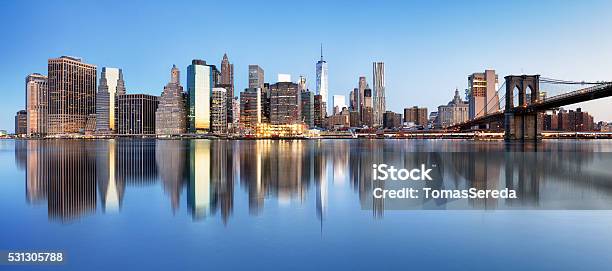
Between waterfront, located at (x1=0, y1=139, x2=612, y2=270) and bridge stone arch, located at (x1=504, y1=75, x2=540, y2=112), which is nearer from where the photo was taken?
waterfront, located at (x1=0, y1=139, x2=612, y2=270)

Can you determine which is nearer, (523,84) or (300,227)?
(300,227)

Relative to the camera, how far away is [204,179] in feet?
78.9

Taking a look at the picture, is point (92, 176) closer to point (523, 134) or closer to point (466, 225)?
point (466, 225)

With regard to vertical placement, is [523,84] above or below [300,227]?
above

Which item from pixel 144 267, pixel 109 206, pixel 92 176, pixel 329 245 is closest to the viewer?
pixel 144 267

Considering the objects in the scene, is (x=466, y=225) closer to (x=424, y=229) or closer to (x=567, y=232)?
(x=424, y=229)

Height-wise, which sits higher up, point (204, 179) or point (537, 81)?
point (537, 81)

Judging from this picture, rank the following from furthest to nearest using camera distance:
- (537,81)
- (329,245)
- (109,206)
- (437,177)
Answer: (537,81) → (437,177) → (109,206) → (329,245)

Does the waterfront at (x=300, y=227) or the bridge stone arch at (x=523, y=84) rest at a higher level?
the bridge stone arch at (x=523, y=84)

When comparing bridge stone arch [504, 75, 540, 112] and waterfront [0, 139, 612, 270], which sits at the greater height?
bridge stone arch [504, 75, 540, 112]

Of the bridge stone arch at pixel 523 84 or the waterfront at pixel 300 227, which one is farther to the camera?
the bridge stone arch at pixel 523 84

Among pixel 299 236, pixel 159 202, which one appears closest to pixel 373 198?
pixel 299 236

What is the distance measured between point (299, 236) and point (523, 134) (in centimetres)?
8215

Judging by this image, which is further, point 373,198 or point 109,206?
point 373,198
